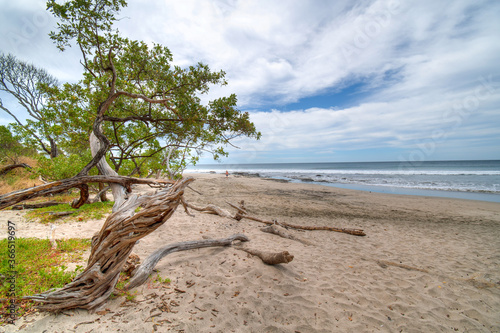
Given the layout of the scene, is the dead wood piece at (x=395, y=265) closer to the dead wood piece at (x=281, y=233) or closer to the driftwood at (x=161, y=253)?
the dead wood piece at (x=281, y=233)

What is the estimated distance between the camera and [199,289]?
3773 millimetres

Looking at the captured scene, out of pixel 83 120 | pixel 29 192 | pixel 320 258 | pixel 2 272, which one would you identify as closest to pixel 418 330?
pixel 320 258

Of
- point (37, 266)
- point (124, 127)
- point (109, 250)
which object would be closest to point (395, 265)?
point (109, 250)

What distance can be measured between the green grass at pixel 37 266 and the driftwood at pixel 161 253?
104cm

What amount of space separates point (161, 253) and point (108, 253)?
159 cm

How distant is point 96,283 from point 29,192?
1562mm

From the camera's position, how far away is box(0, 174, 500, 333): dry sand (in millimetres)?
3047

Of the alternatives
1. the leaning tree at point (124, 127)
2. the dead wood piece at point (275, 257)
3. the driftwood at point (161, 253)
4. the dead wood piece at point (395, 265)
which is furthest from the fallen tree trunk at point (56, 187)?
the dead wood piece at point (395, 265)

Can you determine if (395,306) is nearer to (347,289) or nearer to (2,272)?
(347,289)

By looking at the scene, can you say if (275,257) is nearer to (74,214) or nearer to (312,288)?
(312,288)

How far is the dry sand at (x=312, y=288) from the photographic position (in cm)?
305

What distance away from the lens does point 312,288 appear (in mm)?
4008

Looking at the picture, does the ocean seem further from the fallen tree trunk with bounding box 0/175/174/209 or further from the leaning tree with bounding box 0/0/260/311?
the fallen tree trunk with bounding box 0/175/174/209

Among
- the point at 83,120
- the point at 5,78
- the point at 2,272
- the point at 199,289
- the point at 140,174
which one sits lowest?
the point at 199,289
